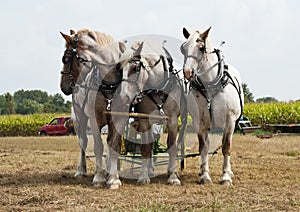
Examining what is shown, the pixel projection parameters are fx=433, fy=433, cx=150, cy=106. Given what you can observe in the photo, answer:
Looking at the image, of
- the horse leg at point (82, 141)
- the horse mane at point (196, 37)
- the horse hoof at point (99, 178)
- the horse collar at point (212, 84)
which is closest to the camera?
the horse mane at point (196, 37)

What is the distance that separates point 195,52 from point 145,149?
186cm

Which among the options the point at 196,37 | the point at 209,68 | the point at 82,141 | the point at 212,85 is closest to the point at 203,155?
the point at 212,85

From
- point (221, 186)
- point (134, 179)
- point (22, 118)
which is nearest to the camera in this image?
point (221, 186)

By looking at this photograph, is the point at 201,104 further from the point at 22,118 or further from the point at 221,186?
the point at 22,118

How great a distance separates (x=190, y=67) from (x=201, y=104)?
0.92m

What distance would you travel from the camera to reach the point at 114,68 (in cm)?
624

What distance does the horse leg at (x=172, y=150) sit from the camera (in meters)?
6.74

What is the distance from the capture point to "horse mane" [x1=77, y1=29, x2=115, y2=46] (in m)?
6.30

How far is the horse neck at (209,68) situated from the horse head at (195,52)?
0.07 meters

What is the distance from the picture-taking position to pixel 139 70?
6.23m

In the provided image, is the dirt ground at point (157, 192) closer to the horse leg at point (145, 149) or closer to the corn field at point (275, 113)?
the horse leg at point (145, 149)

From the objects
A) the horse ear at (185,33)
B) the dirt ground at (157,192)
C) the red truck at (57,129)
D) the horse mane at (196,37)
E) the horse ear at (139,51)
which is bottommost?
the dirt ground at (157,192)

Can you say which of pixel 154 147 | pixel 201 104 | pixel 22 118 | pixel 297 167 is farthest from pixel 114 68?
pixel 22 118

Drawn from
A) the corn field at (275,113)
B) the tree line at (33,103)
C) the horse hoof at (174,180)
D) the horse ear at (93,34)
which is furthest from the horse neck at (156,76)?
the tree line at (33,103)
